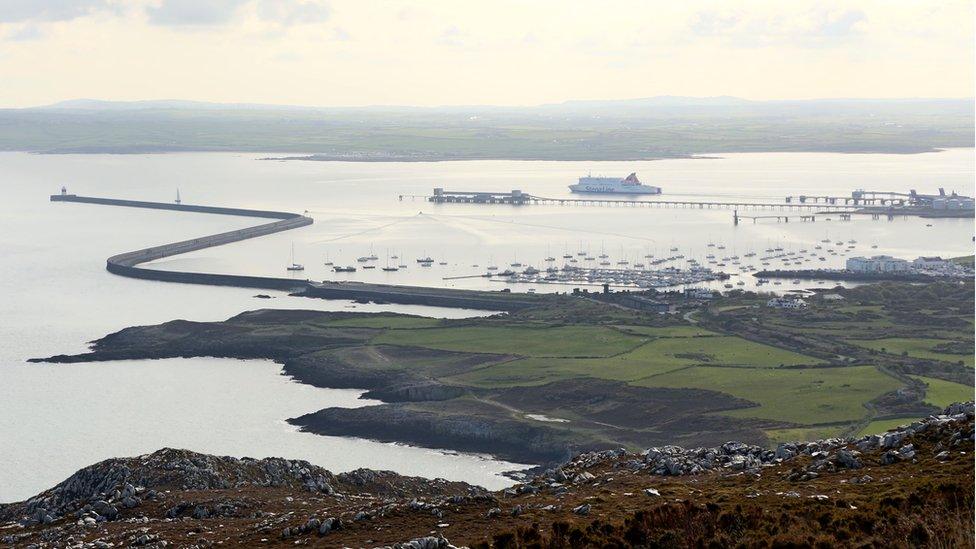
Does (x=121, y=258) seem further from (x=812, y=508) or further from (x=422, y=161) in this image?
(x=422, y=161)

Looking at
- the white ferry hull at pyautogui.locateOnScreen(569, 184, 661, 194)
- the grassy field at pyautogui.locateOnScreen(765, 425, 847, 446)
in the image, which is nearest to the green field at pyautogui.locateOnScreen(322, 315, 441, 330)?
the grassy field at pyautogui.locateOnScreen(765, 425, 847, 446)

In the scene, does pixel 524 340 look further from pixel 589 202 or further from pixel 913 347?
pixel 589 202

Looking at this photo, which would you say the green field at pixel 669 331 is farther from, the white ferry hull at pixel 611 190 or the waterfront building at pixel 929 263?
the white ferry hull at pixel 611 190

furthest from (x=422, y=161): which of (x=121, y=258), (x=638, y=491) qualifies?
(x=638, y=491)

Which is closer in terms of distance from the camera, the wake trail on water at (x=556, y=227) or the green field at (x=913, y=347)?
the green field at (x=913, y=347)

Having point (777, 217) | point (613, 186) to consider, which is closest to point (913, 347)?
point (777, 217)

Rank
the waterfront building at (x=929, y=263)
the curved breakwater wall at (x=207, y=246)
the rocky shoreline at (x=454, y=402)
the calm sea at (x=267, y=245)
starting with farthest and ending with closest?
the waterfront building at (x=929, y=263) < the curved breakwater wall at (x=207, y=246) < the calm sea at (x=267, y=245) < the rocky shoreline at (x=454, y=402)

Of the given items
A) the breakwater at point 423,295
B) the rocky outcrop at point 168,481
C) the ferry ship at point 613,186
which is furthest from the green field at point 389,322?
the ferry ship at point 613,186
